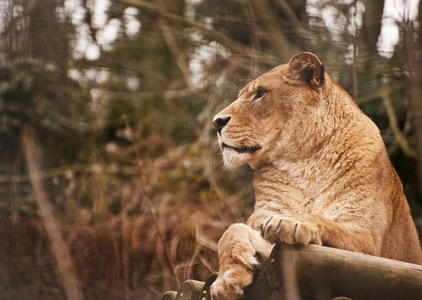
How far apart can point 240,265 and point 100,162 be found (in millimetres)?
3418

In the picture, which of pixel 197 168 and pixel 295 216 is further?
pixel 197 168

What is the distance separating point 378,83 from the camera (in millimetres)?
2814

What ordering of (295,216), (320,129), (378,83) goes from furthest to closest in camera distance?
(378,83) < (320,129) < (295,216)

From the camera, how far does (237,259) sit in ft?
4.66

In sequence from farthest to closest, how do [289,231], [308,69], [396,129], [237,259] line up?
[396,129]
[308,69]
[237,259]
[289,231]

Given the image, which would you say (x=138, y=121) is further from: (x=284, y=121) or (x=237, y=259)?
(x=237, y=259)

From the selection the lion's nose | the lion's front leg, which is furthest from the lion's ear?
the lion's front leg

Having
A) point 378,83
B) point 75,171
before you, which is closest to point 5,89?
point 75,171

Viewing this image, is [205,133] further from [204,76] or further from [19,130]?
[19,130]

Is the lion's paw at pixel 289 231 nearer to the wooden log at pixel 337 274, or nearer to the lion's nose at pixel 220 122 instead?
the wooden log at pixel 337 274

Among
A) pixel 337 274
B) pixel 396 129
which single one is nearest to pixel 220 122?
pixel 337 274

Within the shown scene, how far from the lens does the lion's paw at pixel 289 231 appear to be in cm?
128

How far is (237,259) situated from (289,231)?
0.71 feet

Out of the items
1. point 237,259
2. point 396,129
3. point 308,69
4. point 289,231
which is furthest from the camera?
point 396,129
